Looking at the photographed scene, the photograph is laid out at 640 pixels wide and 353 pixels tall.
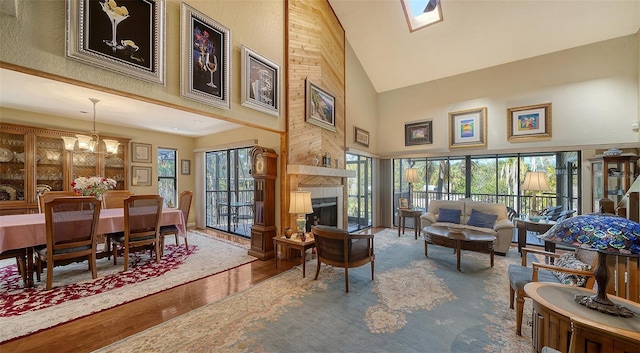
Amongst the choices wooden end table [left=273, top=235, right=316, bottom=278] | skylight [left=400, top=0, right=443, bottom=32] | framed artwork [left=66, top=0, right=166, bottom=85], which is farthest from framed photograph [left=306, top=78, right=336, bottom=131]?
framed artwork [left=66, top=0, right=166, bottom=85]

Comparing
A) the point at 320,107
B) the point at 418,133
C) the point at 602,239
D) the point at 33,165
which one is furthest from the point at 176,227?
the point at 418,133

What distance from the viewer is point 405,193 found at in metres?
6.78

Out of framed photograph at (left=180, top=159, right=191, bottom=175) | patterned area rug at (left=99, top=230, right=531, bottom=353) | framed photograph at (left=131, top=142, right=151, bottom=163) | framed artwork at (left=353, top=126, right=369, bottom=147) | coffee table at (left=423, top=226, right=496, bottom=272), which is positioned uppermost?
framed artwork at (left=353, top=126, right=369, bottom=147)

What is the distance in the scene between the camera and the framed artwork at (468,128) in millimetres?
5422

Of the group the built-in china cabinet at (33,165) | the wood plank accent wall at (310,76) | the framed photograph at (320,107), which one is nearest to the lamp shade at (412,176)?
the wood plank accent wall at (310,76)

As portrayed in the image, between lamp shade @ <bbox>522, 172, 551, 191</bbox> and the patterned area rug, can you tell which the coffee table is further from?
lamp shade @ <bbox>522, 172, 551, 191</bbox>

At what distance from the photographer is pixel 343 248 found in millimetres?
2955

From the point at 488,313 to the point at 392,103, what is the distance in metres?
5.59

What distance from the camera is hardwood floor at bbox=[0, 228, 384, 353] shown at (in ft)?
6.37

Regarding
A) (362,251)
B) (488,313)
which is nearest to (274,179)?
(362,251)

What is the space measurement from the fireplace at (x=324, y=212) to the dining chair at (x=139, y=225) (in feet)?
8.25

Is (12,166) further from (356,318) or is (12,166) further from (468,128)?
(468,128)

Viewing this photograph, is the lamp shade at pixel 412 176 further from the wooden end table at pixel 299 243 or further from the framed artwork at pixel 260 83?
the framed artwork at pixel 260 83

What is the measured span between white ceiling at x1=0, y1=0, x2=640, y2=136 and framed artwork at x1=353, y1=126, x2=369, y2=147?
1713mm
